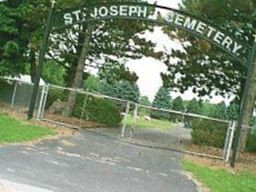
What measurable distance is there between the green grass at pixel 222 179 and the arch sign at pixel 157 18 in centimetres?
503

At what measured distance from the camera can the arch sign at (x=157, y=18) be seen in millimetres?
20656

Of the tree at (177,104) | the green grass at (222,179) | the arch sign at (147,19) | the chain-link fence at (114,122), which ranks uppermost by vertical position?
the arch sign at (147,19)

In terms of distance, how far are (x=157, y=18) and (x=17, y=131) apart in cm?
772

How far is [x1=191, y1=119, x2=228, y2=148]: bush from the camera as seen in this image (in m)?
25.9

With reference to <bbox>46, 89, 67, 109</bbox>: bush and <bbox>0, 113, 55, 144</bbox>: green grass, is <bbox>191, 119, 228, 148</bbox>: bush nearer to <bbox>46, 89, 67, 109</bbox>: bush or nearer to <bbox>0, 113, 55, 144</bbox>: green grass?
<bbox>46, 89, 67, 109</bbox>: bush

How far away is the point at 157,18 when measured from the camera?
2203cm

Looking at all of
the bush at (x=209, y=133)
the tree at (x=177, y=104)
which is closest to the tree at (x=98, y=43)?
the bush at (x=209, y=133)

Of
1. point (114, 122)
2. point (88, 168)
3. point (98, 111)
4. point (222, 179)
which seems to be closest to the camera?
point (88, 168)

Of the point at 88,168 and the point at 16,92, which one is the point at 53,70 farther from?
the point at 88,168

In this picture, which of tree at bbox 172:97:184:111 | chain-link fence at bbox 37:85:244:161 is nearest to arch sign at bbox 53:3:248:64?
chain-link fence at bbox 37:85:244:161

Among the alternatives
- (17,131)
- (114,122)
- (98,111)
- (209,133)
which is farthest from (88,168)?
(114,122)

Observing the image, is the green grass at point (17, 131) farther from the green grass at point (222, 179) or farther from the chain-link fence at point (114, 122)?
the green grass at point (222, 179)

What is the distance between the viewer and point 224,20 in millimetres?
25406

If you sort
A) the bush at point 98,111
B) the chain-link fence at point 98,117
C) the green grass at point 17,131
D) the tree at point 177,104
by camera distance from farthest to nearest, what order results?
the tree at point 177,104 < the bush at point 98,111 < the chain-link fence at point 98,117 < the green grass at point 17,131
